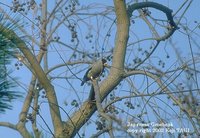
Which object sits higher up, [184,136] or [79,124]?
[79,124]

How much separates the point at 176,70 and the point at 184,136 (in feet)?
1.80

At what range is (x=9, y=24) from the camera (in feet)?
7.19

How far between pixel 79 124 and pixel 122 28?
0.84 meters

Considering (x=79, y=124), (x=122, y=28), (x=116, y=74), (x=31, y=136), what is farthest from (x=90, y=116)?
(x=31, y=136)

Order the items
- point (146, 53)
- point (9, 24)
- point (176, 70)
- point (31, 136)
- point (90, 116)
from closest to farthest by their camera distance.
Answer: point (9, 24), point (31, 136), point (176, 70), point (90, 116), point (146, 53)

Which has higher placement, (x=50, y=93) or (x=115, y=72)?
(x=115, y=72)

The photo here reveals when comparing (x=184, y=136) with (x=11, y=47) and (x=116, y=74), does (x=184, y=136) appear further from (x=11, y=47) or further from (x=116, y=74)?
(x=11, y=47)

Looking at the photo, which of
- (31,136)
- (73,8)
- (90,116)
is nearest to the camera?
(31,136)

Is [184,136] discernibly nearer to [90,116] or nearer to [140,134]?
[140,134]

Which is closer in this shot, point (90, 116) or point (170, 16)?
point (90, 116)

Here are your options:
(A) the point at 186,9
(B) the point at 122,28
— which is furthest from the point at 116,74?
(A) the point at 186,9

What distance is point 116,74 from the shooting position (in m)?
3.85

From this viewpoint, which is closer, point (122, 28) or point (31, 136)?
point (31, 136)

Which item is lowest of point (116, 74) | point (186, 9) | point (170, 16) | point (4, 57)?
point (4, 57)
